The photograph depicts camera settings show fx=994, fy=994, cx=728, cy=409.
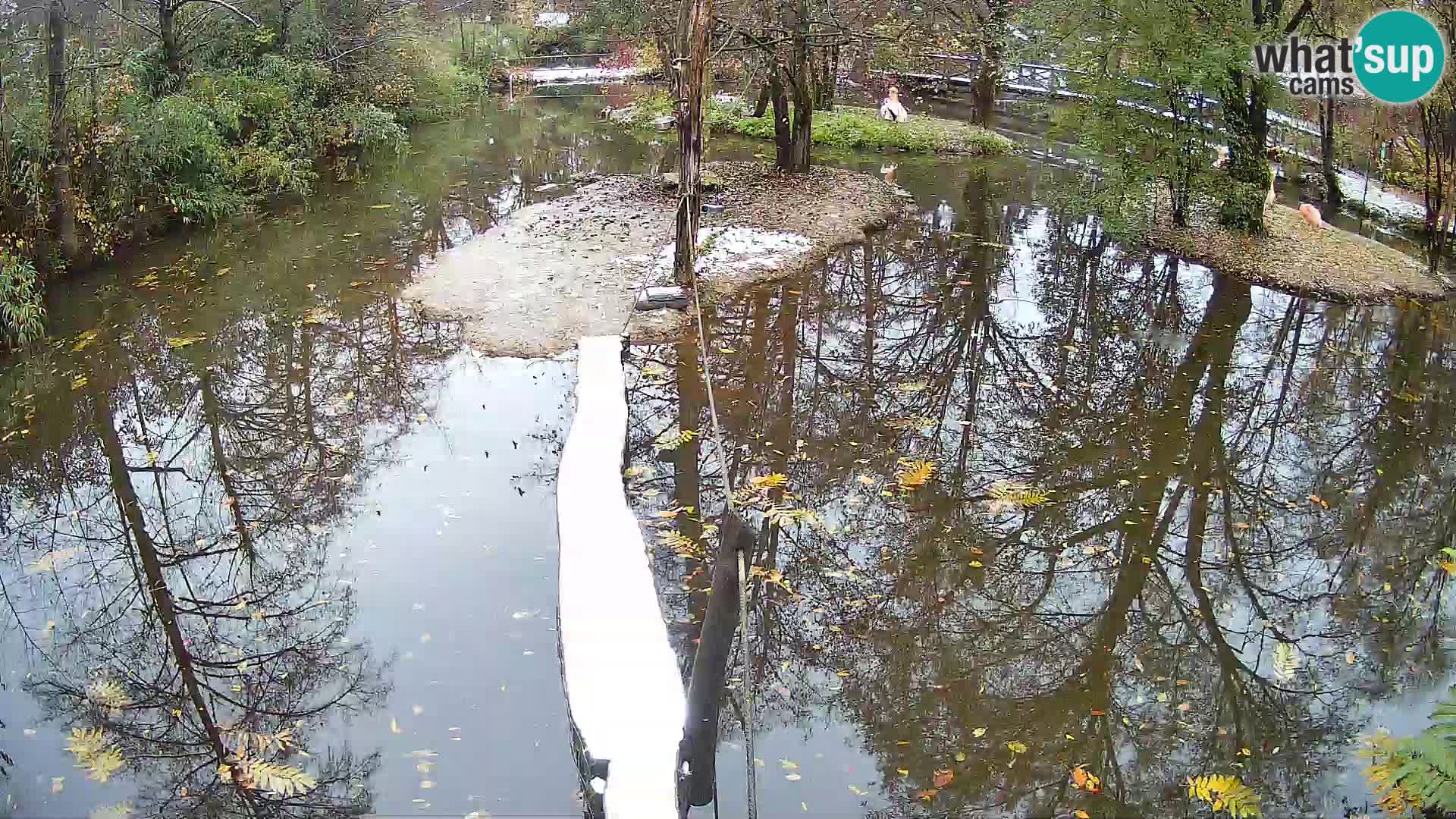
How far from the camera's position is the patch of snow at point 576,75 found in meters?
32.3

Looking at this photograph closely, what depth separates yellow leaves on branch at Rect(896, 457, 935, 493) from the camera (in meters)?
7.47

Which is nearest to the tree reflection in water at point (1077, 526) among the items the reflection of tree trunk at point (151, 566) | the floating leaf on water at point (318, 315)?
the reflection of tree trunk at point (151, 566)

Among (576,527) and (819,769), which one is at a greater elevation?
(576,527)

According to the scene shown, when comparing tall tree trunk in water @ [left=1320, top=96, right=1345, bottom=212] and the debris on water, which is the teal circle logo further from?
the debris on water

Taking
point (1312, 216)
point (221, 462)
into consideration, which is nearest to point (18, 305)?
point (221, 462)

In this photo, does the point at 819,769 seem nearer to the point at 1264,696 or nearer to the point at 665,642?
the point at 665,642

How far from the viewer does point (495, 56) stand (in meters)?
33.4

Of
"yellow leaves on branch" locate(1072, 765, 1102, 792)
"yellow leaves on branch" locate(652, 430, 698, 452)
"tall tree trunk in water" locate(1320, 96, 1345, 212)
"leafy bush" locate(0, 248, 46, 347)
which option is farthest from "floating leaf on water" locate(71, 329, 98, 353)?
"tall tree trunk in water" locate(1320, 96, 1345, 212)

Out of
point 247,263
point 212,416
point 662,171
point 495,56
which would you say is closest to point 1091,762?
point 212,416

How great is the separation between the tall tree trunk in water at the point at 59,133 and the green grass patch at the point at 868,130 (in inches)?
434

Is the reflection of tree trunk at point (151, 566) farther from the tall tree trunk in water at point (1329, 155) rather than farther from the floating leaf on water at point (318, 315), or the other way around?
the tall tree trunk in water at point (1329, 155)

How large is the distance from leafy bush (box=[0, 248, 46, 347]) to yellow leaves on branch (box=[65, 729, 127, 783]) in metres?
6.52

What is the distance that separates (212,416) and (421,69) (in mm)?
17126

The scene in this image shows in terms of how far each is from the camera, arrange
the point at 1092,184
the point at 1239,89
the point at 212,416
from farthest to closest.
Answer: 1. the point at 1092,184
2. the point at 1239,89
3. the point at 212,416
